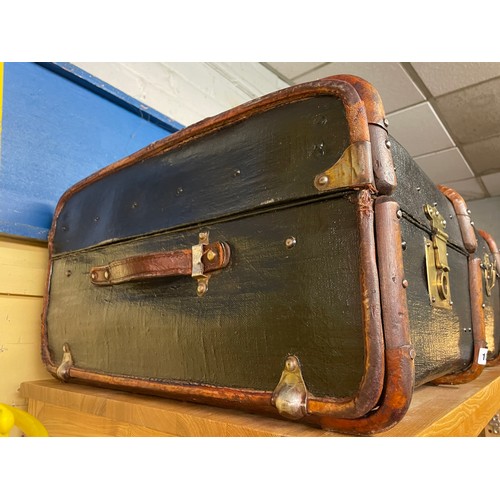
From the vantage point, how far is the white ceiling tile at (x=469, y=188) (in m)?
3.48

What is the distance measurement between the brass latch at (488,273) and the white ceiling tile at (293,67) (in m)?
1.27

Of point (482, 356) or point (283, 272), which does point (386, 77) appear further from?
point (283, 272)

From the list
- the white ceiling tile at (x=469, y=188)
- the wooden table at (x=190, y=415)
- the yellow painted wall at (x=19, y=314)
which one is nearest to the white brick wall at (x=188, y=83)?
the yellow painted wall at (x=19, y=314)

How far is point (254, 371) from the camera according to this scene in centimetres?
51

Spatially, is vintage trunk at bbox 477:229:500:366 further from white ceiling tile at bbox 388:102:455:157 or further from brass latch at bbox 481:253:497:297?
white ceiling tile at bbox 388:102:455:157

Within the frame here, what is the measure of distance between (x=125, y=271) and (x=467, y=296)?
66cm

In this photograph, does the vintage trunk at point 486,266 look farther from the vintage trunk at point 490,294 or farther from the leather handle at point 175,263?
the leather handle at point 175,263

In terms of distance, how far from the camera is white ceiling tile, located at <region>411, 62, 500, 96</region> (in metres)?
2.00

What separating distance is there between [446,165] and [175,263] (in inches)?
121

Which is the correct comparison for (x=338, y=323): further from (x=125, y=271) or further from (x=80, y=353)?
(x=80, y=353)

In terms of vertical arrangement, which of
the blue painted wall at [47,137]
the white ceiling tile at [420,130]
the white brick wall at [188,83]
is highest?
the white ceiling tile at [420,130]

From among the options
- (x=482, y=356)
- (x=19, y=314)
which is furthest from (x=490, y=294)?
(x=19, y=314)

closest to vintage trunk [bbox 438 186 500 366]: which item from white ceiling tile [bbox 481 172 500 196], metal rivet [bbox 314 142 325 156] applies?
metal rivet [bbox 314 142 325 156]

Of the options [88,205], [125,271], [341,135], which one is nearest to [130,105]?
[88,205]
